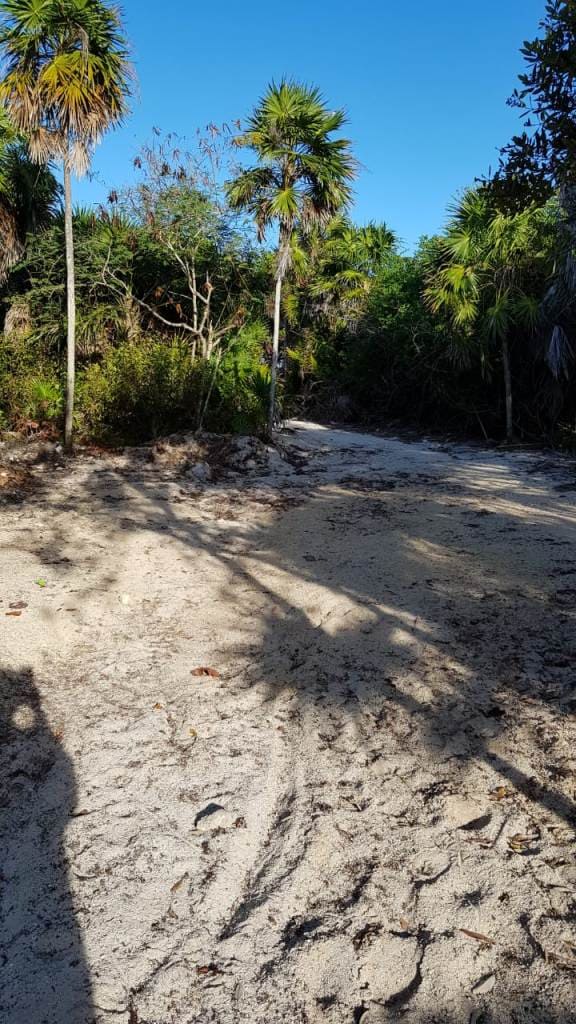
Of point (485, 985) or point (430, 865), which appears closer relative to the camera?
point (485, 985)

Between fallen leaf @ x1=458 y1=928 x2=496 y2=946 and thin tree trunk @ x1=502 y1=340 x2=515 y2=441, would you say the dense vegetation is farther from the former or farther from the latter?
fallen leaf @ x1=458 y1=928 x2=496 y2=946

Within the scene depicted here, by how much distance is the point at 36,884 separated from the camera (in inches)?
94.4

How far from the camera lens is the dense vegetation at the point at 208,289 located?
32.0 feet

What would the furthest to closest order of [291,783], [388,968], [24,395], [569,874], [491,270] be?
[491,270] → [24,395] → [291,783] → [569,874] → [388,968]

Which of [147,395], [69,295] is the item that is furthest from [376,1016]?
[147,395]

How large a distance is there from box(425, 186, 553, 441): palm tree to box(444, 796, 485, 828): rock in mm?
11703

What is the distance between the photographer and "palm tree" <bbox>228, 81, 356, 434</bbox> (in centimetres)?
1121

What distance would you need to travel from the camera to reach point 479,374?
15125 millimetres

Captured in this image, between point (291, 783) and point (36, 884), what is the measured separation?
1134mm

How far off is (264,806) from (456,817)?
826 millimetres

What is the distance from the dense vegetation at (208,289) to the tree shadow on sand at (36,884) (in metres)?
8.42

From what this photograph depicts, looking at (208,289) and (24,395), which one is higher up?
(208,289)

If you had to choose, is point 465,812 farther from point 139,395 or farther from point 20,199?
point 20,199

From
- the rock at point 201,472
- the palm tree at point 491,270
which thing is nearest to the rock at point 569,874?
the rock at point 201,472
